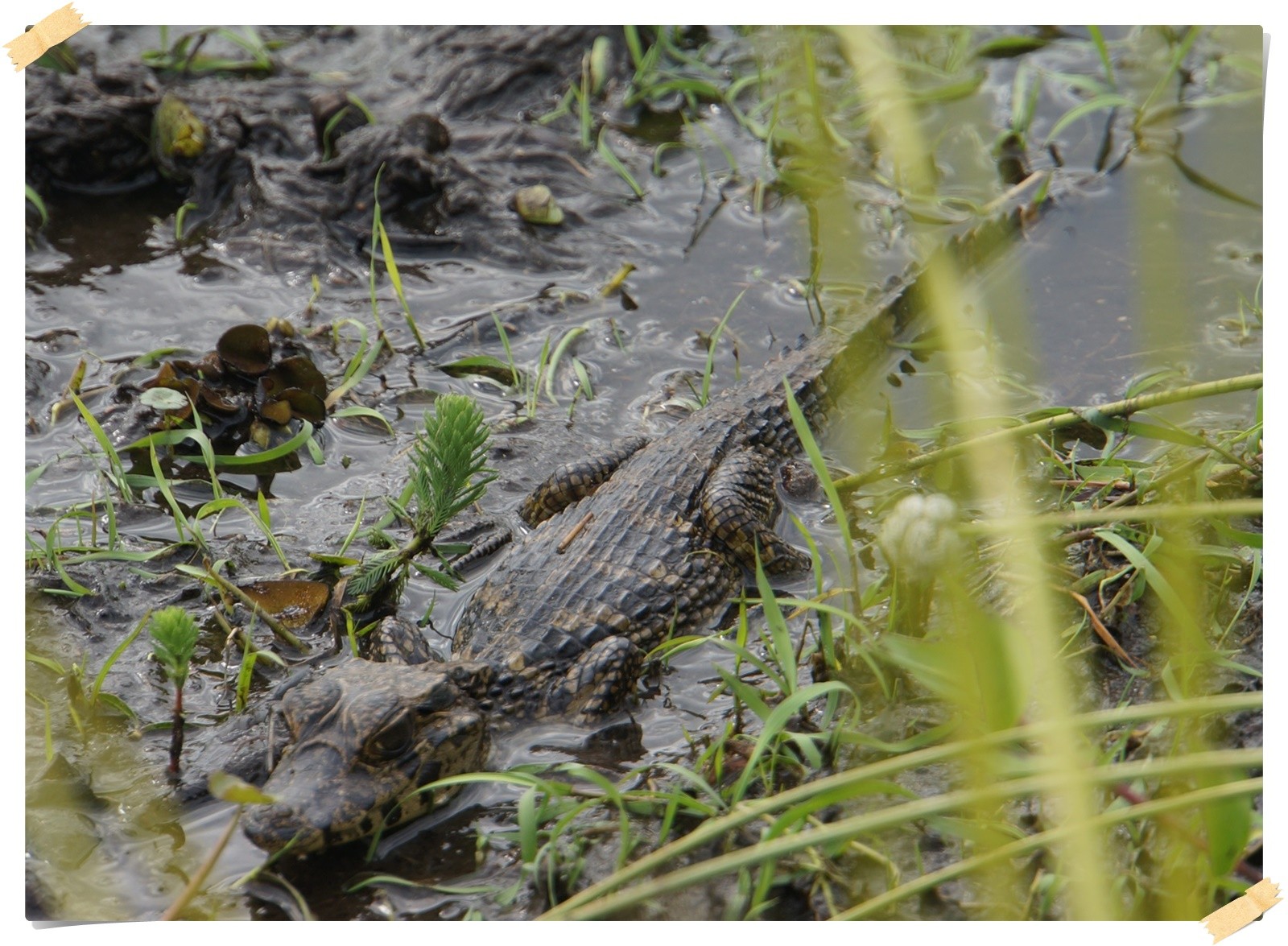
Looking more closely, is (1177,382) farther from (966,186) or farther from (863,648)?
(863,648)

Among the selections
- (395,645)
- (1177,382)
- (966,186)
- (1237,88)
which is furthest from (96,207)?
(1237,88)

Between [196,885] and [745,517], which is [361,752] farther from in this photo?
[745,517]

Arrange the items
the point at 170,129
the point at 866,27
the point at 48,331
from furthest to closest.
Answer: the point at 170,129
the point at 48,331
the point at 866,27

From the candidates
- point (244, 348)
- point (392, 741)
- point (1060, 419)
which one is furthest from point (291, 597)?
point (1060, 419)

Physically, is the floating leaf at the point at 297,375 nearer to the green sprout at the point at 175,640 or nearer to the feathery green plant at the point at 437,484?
the feathery green plant at the point at 437,484

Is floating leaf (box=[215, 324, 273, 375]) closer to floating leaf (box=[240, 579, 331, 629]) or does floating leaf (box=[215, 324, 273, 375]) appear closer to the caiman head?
floating leaf (box=[240, 579, 331, 629])

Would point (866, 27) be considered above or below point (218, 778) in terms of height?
above

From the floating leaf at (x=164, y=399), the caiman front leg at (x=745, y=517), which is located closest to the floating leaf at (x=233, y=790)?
the caiman front leg at (x=745, y=517)
